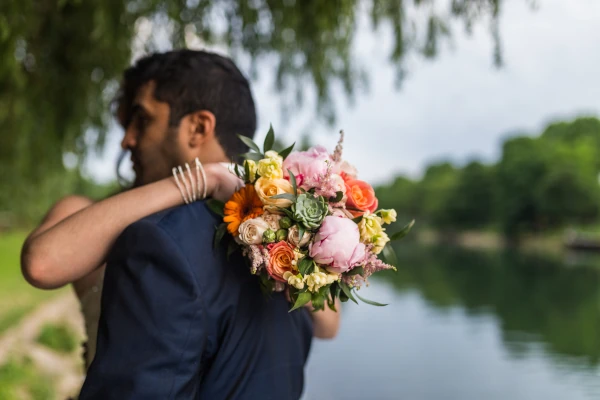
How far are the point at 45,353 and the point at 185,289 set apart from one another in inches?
324

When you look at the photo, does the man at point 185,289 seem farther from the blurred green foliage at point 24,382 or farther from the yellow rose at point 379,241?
the blurred green foliage at point 24,382

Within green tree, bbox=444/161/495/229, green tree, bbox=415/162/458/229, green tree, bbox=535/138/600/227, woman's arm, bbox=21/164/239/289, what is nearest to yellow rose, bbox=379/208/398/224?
woman's arm, bbox=21/164/239/289

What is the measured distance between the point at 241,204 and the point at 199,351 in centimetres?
33

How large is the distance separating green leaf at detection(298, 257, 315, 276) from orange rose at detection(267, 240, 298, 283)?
0.02 m

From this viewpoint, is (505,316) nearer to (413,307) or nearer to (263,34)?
(413,307)

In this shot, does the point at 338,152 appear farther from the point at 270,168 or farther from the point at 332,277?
the point at 332,277

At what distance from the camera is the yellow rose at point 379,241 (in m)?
1.47

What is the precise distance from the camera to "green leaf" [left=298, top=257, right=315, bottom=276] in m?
1.41

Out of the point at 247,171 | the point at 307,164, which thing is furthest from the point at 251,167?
the point at 307,164

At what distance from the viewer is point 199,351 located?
1363 mm

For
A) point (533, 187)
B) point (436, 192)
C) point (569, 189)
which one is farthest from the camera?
point (436, 192)

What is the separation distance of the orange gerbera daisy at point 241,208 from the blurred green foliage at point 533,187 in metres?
49.8

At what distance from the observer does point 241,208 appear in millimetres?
1496

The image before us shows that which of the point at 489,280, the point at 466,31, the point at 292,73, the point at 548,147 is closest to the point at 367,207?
the point at 466,31
